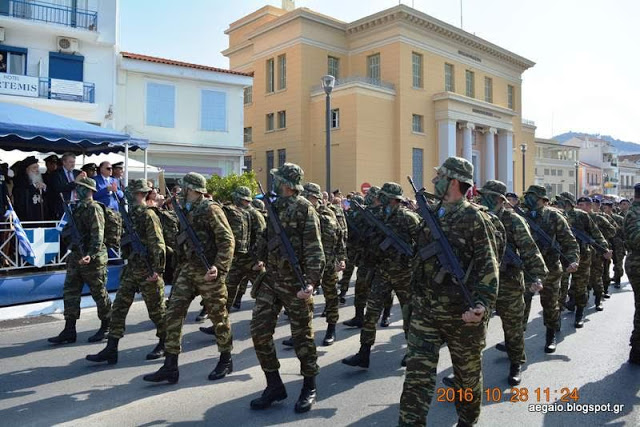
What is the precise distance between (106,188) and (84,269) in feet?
13.5

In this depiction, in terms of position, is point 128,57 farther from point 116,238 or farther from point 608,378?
point 608,378

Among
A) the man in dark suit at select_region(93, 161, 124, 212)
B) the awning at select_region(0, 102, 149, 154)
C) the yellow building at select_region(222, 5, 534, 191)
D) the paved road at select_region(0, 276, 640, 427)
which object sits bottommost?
the paved road at select_region(0, 276, 640, 427)

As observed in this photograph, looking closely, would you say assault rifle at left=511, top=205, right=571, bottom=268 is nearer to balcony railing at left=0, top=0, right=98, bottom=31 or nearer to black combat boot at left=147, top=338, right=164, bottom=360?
black combat boot at left=147, top=338, right=164, bottom=360

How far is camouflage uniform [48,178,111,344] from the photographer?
21.4ft

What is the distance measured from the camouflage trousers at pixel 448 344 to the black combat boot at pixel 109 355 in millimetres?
3673

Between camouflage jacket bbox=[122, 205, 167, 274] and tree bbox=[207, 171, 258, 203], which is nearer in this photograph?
camouflage jacket bbox=[122, 205, 167, 274]

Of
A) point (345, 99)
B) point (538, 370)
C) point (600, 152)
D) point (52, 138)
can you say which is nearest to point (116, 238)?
point (52, 138)

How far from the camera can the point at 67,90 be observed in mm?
19781

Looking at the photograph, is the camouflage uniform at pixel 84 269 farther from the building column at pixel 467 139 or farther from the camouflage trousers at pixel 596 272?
the building column at pixel 467 139

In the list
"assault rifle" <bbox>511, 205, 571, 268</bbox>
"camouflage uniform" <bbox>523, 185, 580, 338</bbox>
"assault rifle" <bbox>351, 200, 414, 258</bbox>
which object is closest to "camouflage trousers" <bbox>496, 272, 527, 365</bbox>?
"camouflage uniform" <bbox>523, 185, 580, 338</bbox>

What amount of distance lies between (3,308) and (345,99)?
25.2 metres

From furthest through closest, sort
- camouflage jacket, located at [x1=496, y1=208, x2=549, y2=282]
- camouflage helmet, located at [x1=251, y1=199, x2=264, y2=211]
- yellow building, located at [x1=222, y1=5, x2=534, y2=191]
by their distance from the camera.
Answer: yellow building, located at [x1=222, y1=5, x2=534, y2=191], camouflage helmet, located at [x1=251, y1=199, x2=264, y2=211], camouflage jacket, located at [x1=496, y1=208, x2=549, y2=282]

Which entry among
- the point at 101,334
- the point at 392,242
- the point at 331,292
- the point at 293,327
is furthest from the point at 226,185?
the point at 293,327

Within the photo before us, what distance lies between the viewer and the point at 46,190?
9.98 metres
